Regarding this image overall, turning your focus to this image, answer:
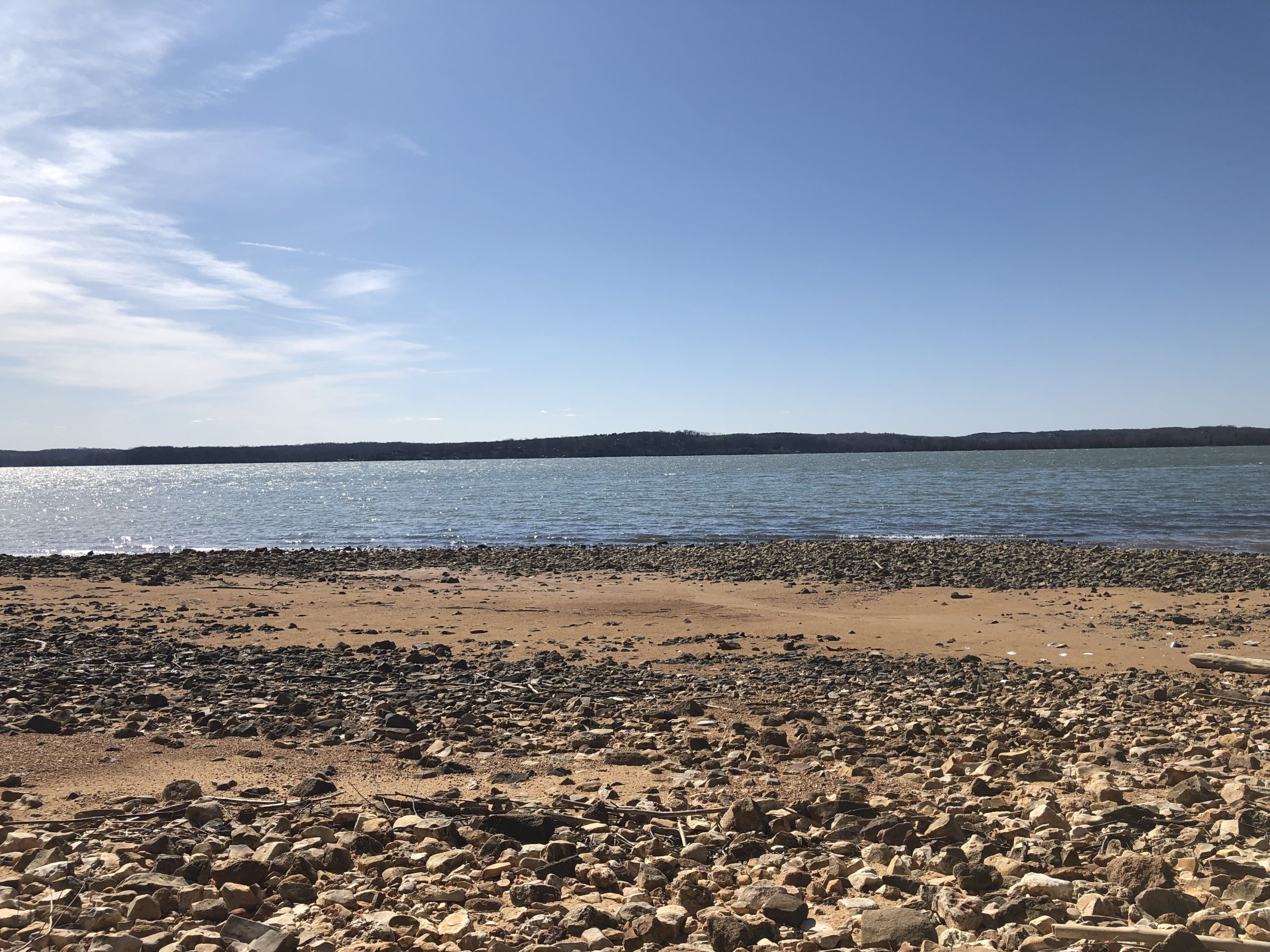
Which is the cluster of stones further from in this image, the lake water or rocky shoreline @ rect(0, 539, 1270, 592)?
the lake water

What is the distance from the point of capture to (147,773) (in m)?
6.37

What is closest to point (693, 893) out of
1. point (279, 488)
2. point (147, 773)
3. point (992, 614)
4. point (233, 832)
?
point (233, 832)

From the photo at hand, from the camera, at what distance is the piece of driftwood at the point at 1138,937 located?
3305mm

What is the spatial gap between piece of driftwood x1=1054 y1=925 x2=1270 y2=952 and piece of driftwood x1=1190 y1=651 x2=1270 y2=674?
8.60 metres

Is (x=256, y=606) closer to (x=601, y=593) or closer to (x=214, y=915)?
(x=601, y=593)

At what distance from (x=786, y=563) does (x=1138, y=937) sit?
72.8 feet

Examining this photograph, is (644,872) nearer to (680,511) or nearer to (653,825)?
(653,825)

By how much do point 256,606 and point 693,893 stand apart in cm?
1564

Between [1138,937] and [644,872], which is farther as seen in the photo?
[644,872]

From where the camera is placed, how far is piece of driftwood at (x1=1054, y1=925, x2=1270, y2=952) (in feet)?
10.8

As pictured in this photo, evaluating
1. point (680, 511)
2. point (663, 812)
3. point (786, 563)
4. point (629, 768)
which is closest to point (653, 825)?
point (663, 812)

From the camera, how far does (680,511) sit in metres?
48.9

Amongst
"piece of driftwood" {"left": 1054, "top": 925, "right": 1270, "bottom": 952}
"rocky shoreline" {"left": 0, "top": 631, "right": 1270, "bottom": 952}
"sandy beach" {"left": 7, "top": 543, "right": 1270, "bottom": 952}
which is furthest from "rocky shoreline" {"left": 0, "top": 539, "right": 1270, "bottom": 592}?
"piece of driftwood" {"left": 1054, "top": 925, "right": 1270, "bottom": 952}

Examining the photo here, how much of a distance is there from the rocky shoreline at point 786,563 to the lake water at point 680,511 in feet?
15.4
